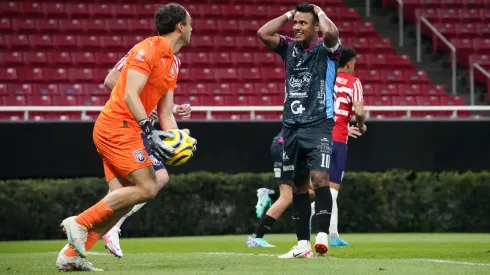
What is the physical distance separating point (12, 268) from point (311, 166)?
9.17ft

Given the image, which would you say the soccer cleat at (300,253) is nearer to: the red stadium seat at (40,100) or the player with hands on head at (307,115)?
the player with hands on head at (307,115)

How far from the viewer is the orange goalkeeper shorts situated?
324 inches

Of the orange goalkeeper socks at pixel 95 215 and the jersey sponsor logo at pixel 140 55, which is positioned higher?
the jersey sponsor logo at pixel 140 55

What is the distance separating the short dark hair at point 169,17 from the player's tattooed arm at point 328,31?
4.25ft

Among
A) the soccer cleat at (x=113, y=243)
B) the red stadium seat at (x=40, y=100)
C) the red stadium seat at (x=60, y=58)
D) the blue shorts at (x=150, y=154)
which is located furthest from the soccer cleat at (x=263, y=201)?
the red stadium seat at (x=60, y=58)

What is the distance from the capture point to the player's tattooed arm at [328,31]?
30.3 feet

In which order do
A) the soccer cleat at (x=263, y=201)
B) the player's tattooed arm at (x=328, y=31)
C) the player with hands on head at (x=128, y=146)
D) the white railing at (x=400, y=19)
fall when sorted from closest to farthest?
the player with hands on head at (x=128, y=146) → the player's tattooed arm at (x=328, y=31) → the soccer cleat at (x=263, y=201) → the white railing at (x=400, y=19)

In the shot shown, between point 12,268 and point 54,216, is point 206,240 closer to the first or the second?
point 54,216

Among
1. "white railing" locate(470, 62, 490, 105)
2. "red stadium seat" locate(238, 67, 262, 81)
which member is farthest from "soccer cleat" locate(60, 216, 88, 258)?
"white railing" locate(470, 62, 490, 105)

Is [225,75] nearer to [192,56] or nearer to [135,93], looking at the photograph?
[192,56]

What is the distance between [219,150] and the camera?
61.7 feet

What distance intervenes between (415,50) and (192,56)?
20.6 ft

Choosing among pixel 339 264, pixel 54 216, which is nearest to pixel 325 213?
pixel 339 264

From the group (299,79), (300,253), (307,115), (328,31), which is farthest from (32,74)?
(328,31)
